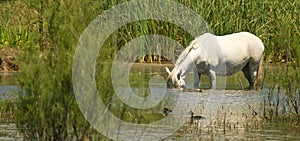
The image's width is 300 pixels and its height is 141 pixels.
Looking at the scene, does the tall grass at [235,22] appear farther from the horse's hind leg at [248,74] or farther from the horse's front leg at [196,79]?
the horse's front leg at [196,79]

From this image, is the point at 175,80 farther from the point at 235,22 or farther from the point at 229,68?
the point at 235,22

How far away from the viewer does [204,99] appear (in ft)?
45.0

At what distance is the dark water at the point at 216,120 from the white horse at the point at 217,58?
46 cm

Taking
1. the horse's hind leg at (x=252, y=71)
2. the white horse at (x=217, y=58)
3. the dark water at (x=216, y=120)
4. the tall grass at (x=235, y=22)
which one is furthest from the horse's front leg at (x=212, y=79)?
the tall grass at (x=235, y=22)

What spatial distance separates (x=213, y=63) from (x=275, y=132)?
4.52 meters

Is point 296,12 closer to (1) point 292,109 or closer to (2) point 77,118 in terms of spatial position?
(1) point 292,109

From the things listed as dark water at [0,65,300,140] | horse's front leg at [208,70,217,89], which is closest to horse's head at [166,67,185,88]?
dark water at [0,65,300,140]

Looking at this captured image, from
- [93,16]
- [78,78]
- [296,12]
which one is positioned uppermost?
[296,12]

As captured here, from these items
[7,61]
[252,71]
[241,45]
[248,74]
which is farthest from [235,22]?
[7,61]

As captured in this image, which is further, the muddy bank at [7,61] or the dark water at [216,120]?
the muddy bank at [7,61]

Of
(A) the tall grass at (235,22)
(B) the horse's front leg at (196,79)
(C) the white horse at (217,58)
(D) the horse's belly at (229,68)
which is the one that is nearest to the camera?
(C) the white horse at (217,58)

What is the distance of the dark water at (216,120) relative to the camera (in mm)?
10227

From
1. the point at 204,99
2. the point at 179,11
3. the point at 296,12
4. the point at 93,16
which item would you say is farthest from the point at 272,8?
the point at 93,16

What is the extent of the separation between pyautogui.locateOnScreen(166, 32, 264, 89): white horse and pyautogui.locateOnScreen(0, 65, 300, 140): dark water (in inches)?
18.1
